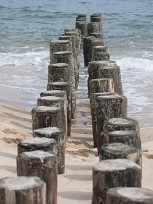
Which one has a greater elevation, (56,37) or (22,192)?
(56,37)

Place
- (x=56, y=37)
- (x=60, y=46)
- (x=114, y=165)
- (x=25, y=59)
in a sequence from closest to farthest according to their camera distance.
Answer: (x=114, y=165) < (x=60, y=46) < (x=25, y=59) < (x=56, y=37)

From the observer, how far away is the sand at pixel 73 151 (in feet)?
17.1

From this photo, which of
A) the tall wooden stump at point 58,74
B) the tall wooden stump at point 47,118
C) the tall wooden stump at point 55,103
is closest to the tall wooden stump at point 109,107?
the tall wooden stump at point 55,103

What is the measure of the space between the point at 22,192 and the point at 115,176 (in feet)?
2.16

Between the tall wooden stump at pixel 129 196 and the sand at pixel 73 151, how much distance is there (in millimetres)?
1345

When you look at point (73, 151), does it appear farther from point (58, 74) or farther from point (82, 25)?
point (82, 25)

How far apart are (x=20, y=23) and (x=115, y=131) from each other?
2116 cm

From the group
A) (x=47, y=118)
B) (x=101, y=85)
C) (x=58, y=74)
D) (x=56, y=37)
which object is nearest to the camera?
→ (x=47, y=118)

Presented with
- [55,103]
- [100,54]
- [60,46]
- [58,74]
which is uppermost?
[60,46]

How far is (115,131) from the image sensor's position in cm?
520

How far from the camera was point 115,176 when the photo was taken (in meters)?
3.92

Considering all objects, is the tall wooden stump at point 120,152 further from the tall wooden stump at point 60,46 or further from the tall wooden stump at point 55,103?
the tall wooden stump at point 60,46

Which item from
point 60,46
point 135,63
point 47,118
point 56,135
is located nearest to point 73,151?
point 47,118

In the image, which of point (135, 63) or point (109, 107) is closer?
point (109, 107)
